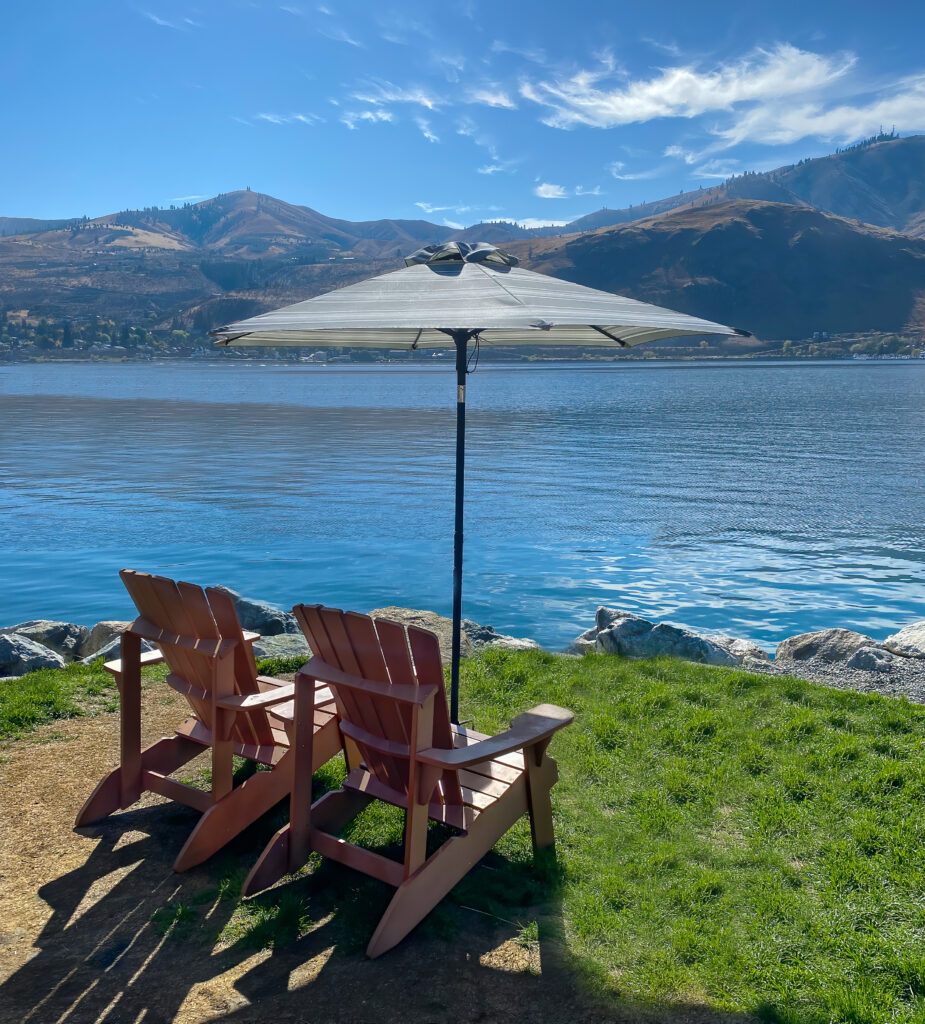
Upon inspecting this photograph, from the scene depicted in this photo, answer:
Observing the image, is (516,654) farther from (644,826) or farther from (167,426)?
(167,426)

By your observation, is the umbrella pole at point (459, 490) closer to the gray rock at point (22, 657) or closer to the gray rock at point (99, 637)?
the gray rock at point (22, 657)

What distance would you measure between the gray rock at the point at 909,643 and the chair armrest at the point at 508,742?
23.8ft

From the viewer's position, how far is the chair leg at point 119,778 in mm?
4664

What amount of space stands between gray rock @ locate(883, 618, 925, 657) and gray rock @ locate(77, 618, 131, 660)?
29.5 feet

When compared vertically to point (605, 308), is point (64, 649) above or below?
below

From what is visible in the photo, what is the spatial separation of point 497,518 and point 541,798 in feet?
55.1

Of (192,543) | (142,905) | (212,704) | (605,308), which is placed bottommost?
(192,543)

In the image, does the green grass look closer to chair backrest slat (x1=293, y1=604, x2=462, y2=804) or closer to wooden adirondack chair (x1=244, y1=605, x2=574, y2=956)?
wooden adirondack chair (x1=244, y1=605, x2=574, y2=956)

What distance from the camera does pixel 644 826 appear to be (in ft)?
15.2

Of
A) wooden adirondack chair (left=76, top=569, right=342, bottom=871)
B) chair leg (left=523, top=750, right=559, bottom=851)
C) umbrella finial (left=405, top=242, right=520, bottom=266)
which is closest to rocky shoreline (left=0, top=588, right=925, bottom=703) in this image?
wooden adirondack chair (left=76, top=569, right=342, bottom=871)

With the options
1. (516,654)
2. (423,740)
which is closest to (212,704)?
(423,740)

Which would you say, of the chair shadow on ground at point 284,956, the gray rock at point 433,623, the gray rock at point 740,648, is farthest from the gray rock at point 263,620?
the chair shadow on ground at point 284,956

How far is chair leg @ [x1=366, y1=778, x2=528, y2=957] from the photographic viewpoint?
11.5ft

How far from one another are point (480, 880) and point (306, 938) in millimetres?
923
